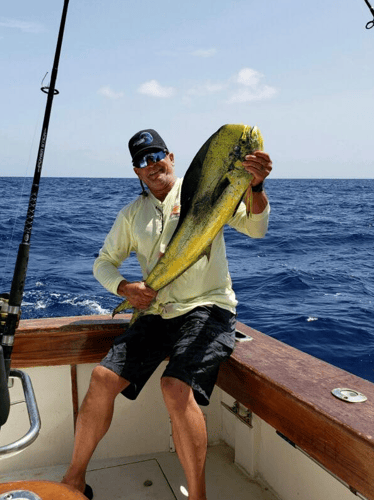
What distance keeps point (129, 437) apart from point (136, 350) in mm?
723

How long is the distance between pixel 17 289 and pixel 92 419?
2.49 ft

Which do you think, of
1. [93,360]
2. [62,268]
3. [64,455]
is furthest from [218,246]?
[62,268]

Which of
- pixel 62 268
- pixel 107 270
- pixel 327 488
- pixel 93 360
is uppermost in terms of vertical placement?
pixel 107 270

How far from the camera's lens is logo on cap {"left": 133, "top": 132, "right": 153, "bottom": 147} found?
2559 mm

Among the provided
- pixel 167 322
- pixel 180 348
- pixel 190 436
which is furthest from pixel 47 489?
pixel 167 322

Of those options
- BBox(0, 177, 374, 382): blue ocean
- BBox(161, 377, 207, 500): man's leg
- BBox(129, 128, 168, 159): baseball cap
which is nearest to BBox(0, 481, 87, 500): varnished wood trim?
BBox(161, 377, 207, 500): man's leg

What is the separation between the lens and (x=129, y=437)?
2.87 meters

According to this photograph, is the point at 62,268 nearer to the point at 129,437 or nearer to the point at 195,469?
the point at 129,437

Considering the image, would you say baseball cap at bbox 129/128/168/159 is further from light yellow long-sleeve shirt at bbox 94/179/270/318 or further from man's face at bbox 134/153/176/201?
light yellow long-sleeve shirt at bbox 94/179/270/318

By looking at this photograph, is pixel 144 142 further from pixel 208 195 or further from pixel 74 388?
pixel 74 388

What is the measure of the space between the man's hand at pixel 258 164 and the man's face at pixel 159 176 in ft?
2.25

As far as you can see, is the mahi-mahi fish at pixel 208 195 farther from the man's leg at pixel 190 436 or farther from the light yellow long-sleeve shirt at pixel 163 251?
the man's leg at pixel 190 436

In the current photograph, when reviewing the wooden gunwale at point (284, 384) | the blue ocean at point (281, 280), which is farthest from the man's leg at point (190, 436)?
the blue ocean at point (281, 280)

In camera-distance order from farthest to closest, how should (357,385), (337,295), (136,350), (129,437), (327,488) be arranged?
(337,295), (129,437), (136,350), (327,488), (357,385)
